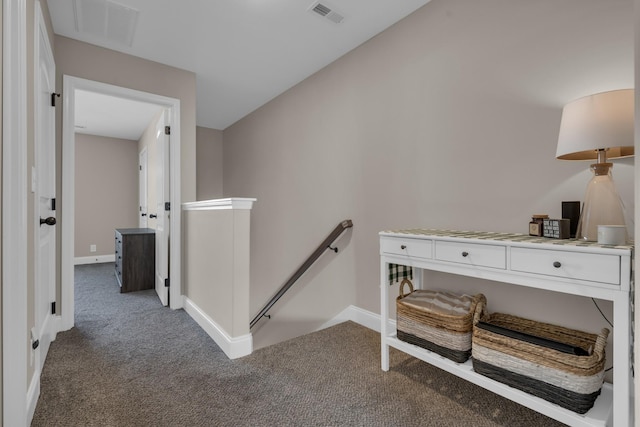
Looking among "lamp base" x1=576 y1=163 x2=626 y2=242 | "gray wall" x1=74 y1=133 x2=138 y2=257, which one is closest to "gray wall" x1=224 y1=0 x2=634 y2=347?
"lamp base" x1=576 y1=163 x2=626 y2=242

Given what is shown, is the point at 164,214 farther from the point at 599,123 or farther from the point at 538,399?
the point at 599,123

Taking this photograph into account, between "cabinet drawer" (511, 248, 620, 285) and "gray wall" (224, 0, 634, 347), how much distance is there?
18.5 inches

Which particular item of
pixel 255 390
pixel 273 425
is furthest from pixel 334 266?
pixel 273 425

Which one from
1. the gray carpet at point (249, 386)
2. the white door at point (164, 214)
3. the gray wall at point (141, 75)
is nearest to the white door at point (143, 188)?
the white door at point (164, 214)

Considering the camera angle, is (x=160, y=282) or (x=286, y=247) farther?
(x=286, y=247)

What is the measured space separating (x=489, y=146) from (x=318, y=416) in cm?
166

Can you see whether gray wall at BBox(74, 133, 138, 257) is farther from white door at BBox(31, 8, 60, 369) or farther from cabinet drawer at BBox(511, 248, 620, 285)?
cabinet drawer at BBox(511, 248, 620, 285)

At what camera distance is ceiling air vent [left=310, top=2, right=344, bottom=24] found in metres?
2.17

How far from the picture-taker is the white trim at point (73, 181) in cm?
244

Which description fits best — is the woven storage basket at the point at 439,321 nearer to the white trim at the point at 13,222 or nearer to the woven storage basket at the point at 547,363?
the woven storage basket at the point at 547,363

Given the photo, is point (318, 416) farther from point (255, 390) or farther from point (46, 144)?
point (46, 144)

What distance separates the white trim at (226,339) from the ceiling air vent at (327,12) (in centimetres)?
224

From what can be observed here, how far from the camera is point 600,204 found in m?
1.27

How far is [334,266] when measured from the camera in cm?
286
